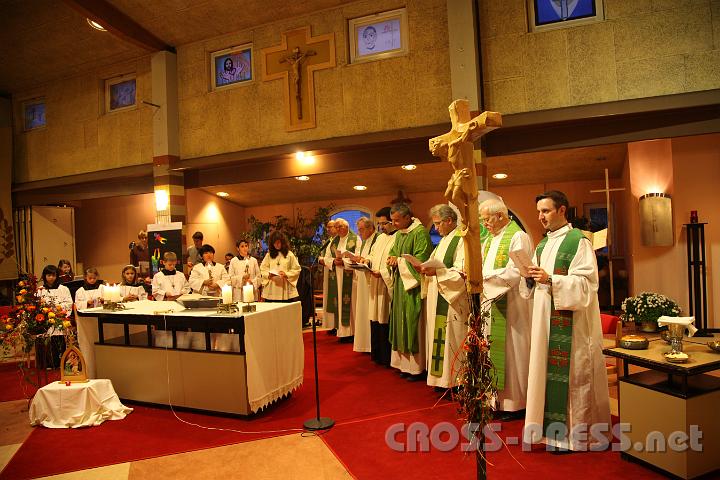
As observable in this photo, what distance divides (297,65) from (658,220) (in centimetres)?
594

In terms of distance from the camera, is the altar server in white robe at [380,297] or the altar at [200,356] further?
the altar server in white robe at [380,297]

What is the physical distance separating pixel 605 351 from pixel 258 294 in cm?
602

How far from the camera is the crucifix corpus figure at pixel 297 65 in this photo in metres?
7.86

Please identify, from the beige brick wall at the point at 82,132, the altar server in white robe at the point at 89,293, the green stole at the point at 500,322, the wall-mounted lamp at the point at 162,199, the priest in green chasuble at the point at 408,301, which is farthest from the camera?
the beige brick wall at the point at 82,132

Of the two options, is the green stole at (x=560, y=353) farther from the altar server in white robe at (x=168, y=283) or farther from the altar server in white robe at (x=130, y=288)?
the altar server in white robe at (x=130, y=288)

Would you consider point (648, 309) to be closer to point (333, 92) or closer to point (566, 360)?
point (566, 360)

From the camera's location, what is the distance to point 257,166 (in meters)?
8.77

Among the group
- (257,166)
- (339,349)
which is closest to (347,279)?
(339,349)

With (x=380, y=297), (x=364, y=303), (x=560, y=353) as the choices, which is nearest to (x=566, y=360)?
(x=560, y=353)

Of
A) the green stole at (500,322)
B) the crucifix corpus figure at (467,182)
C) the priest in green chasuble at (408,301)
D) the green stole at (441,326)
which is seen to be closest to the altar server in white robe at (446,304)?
the green stole at (441,326)

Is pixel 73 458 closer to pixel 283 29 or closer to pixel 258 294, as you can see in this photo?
pixel 258 294

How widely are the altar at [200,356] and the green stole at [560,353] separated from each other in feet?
7.85

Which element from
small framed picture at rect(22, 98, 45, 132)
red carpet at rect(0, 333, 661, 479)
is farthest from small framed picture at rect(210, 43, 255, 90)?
red carpet at rect(0, 333, 661, 479)

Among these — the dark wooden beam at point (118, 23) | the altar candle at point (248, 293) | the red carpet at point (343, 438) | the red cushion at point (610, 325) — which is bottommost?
the red carpet at point (343, 438)
